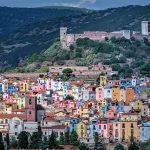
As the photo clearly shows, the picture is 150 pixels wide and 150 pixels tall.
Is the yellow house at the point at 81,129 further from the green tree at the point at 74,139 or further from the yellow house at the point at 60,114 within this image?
the yellow house at the point at 60,114

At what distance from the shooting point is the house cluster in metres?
40.6

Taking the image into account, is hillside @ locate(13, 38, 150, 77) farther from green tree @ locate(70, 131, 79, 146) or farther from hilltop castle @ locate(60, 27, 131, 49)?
green tree @ locate(70, 131, 79, 146)

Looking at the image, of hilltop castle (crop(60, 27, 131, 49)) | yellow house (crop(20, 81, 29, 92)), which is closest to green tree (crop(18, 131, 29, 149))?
yellow house (crop(20, 81, 29, 92))

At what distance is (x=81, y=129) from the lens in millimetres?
41000

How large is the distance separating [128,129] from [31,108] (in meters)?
5.23

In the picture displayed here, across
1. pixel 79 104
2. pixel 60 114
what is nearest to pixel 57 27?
pixel 79 104

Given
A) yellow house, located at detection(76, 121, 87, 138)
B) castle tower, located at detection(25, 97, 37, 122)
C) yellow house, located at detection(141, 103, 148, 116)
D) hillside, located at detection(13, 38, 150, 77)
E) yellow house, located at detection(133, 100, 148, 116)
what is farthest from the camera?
hillside, located at detection(13, 38, 150, 77)

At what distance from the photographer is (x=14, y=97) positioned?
1897 inches

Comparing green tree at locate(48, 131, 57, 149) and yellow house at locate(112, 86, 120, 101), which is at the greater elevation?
yellow house at locate(112, 86, 120, 101)

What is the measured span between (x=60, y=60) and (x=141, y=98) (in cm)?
2032

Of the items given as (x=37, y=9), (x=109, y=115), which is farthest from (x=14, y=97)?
(x=37, y=9)

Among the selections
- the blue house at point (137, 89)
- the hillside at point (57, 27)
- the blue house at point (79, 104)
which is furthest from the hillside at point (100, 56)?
the hillside at point (57, 27)

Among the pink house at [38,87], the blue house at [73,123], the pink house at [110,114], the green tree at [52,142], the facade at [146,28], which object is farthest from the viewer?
the facade at [146,28]

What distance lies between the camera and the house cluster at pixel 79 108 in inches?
1599
